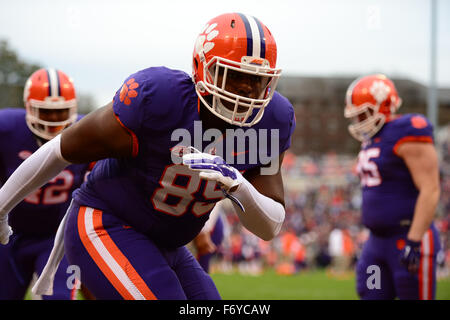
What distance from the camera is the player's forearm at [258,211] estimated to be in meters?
2.39

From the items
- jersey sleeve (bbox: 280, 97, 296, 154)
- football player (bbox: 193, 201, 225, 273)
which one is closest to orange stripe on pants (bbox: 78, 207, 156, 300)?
jersey sleeve (bbox: 280, 97, 296, 154)

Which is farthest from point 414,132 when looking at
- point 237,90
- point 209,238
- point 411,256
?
point 237,90

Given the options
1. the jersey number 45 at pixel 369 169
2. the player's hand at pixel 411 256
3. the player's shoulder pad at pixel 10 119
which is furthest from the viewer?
the jersey number 45 at pixel 369 169

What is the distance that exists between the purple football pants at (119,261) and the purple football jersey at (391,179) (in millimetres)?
2249

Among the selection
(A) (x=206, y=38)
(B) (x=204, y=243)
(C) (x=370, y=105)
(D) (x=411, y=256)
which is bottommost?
(B) (x=204, y=243)

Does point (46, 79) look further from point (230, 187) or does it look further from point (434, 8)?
point (434, 8)

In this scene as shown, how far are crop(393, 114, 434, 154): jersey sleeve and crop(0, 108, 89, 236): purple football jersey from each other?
2402 millimetres

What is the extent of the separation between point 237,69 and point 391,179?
2609mm

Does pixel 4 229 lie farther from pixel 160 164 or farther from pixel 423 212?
pixel 423 212

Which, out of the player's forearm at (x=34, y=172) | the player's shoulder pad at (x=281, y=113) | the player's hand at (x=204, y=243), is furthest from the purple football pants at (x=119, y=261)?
the player's hand at (x=204, y=243)

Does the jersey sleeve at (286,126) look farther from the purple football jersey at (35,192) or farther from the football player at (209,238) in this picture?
the football player at (209,238)

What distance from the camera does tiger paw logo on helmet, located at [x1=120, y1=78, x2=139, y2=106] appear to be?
2.39 m

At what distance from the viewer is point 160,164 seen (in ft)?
8.21
